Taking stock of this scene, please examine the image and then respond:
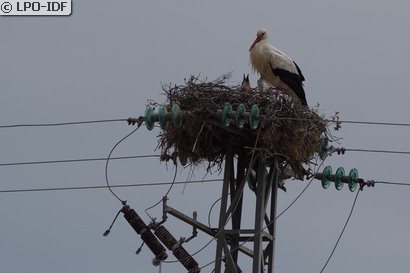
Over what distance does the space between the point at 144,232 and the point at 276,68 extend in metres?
4.30

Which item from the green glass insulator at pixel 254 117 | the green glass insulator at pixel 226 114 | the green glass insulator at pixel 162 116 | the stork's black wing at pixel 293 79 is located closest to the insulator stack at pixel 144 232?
the green glass insulator at pixel 162 116

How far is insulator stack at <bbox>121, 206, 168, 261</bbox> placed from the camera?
13265 mm

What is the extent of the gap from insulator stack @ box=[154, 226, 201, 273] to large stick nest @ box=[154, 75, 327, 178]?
105 cm

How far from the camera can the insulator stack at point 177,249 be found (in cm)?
1302

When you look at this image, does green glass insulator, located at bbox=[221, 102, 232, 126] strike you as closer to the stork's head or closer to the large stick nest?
the large stick nest

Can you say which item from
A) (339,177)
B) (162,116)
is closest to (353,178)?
(339,177)

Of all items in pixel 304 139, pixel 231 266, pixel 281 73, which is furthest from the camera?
pixel 281 73

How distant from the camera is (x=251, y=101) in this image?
14.0 meters

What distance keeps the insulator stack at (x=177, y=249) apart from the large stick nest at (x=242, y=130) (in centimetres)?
105

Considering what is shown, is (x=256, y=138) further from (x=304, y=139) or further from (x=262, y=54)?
(x=262, y=54)

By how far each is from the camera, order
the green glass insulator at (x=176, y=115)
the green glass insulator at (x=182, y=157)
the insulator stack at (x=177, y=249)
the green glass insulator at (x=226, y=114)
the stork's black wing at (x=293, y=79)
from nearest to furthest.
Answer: the insulator stack at (x=177, y=249) < the green glass insulator at (x=226, y=114) < the green glass insulator at (x=176, y=115) < the green glass insulator at (x=182, y=157) < the stork's black wing at (x=293, y=79)

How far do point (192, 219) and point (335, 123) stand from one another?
1.88 metres

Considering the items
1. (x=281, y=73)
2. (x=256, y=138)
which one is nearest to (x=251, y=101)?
(x=256, y=138)

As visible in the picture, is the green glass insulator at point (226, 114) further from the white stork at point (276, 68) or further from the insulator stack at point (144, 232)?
the white stork at point (276, 68)
